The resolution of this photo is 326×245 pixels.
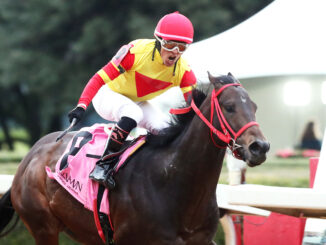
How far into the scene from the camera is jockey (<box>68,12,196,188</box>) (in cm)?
394

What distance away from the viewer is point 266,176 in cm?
947

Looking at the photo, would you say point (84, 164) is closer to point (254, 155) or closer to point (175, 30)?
point (175, 30)

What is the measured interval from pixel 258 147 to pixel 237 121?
22 centimetres

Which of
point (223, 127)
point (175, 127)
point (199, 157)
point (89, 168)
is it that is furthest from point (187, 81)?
point (89, 168)

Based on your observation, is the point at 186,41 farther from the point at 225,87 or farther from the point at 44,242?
the point at 44,242

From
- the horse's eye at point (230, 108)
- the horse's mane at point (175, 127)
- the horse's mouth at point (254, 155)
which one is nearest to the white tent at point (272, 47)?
the horse's mane at point (175, 127)

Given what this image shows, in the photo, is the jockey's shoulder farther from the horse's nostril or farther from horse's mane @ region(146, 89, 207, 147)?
the horse's nostril

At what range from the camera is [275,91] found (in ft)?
37.3

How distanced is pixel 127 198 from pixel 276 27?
565 cm

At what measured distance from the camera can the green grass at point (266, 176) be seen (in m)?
5.79

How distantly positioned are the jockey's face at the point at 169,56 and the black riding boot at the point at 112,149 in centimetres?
44

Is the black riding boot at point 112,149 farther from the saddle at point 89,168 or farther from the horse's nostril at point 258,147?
the horse's nostril at point 258,147

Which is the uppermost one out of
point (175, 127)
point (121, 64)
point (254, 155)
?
point (121, 64)

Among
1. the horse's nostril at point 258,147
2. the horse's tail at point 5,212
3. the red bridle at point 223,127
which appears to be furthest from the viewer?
the horse's tail at point 5,212
